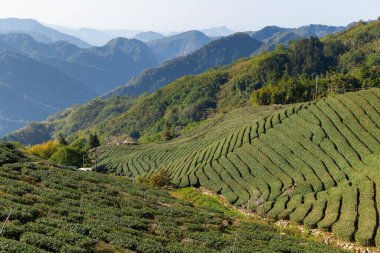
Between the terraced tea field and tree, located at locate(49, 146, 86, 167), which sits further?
tree, located at locate(49, 146, 86, 167)

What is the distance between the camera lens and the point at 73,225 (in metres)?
24.6

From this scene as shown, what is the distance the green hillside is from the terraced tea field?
1053 cm

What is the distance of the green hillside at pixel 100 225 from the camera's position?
2157cm

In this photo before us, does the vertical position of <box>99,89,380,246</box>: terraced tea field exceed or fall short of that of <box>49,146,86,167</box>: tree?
it exceeds it

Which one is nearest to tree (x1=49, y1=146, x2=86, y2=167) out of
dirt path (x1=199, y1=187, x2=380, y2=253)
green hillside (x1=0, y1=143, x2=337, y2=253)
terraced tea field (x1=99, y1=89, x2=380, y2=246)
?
terraced tea field (x1=99, y1=89, x2=380, y2=246)

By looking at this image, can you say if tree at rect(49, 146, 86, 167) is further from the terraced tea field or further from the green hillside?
the green hillside

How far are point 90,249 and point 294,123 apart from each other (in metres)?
59.3

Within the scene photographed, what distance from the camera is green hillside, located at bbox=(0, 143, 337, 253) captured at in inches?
849

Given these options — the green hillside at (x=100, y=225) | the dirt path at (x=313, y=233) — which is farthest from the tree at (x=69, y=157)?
the dirt path at (x=313, y=233)

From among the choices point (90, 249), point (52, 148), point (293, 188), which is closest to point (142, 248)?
point (90, 249)

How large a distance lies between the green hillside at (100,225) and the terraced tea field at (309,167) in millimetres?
10525

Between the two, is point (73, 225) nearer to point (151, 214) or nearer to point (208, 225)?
point (151, 214)

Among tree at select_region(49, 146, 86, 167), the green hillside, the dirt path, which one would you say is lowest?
tree at select_region(49, 146, 86, 167)

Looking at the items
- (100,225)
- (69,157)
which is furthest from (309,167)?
(69,157)
